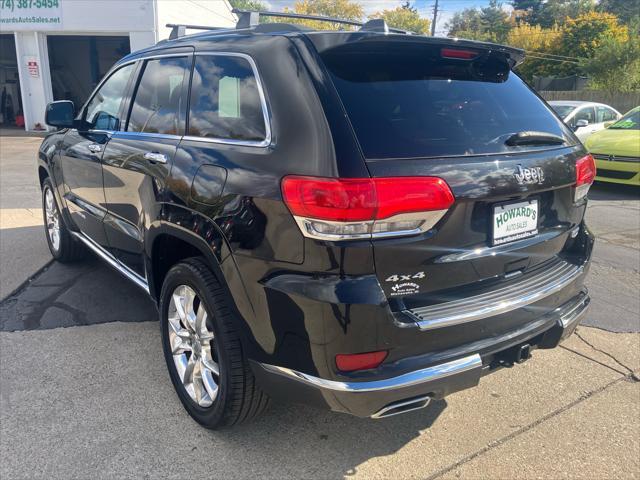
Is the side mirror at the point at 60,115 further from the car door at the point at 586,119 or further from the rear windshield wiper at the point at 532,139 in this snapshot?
the car door at the point at 586,119

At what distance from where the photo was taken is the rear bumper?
2070 millimetres

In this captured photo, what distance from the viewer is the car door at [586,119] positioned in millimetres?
11664

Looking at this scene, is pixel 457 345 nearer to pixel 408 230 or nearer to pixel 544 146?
pixel 408 230

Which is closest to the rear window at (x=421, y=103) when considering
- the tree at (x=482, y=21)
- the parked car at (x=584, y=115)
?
the parked car at (x=584, y=115)

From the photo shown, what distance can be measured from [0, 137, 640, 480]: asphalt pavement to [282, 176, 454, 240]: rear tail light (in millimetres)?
1222

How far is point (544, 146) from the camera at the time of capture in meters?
2.57

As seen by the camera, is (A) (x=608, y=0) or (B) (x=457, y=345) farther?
Answer: (A) (x=608, y=0)

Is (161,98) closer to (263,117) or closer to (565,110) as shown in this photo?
(263,117)

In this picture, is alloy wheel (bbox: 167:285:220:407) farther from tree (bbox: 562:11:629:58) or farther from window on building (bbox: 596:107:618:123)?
tree (bbox: 562:11:629:58)

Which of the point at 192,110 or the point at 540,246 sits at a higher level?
the point at 192,110

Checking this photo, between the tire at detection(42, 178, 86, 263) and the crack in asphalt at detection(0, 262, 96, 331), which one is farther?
the tire at detection(42, 178, 86, 263)

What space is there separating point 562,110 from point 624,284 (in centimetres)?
796

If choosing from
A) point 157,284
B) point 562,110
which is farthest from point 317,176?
point 562,110

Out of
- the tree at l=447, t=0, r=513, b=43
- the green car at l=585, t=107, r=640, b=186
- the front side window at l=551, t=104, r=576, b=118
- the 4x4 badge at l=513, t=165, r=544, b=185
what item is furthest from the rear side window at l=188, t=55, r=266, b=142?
the tree at l=447, t=0, r=513, b=43
